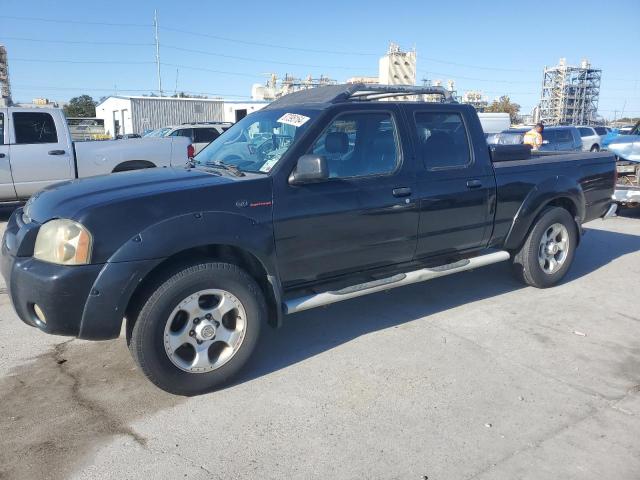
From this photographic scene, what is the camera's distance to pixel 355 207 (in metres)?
3.91

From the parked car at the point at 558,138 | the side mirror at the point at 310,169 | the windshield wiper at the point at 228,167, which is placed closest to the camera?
the side mirror at the point at 310,169

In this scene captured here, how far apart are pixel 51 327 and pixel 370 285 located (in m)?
2.20

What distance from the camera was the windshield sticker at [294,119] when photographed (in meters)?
3.95

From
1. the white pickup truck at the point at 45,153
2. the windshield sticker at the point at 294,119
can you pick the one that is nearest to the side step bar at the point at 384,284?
the windshield sticker at the point at 294,119

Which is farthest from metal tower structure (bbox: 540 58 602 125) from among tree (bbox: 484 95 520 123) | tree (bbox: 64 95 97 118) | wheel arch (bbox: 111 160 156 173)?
wheel arch (bbox: 111 160 156 173)

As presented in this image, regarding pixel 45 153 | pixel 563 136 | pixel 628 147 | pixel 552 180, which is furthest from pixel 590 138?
pixel 45 153

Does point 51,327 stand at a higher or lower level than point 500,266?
higher

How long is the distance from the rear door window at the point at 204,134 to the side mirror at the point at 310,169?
14592 millimetres

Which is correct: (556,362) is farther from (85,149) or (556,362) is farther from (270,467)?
(85,149)

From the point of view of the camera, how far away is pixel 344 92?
428 centimetres

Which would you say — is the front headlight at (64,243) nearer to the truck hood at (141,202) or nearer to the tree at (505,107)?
the truck hood at (141,202)

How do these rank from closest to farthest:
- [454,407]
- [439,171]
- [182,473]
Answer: [182,473] → [454,407] → [439,171]

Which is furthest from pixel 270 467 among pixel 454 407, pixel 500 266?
pixel 500 266

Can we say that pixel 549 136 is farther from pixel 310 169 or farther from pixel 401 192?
pixel 310 169
